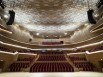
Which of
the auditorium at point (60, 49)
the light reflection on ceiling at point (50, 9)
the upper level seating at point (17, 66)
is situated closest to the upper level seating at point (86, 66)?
the auditorium at point (60, 49)

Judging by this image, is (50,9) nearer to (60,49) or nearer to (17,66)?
(17,66)

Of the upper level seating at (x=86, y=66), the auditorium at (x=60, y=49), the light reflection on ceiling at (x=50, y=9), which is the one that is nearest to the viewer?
the auditorium at (x=60, y=49)

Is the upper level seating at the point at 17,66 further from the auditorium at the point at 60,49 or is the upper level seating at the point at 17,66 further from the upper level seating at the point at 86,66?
the upper level seating at the point at 86,66

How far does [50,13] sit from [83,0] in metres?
3.40

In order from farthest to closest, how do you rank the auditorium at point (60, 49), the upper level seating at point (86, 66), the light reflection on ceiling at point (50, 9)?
the upper level seating at point (86, 66) < the light reflection on ceiling at point (50, 9) < the auditorium at point (60, 49)

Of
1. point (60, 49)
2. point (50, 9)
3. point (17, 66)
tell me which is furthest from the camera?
point (60, 49)

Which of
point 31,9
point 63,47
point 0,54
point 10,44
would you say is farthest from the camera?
point 63,47

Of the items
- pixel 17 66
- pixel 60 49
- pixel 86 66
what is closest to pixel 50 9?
pixel 17 66

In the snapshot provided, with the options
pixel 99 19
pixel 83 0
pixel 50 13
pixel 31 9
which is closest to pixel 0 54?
pixel 31 9

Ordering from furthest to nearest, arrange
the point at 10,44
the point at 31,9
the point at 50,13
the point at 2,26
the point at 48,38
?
1. the point at 48,38
2. the point at 10,44
3. the point at 2,26
4. the point at 50,13
5. the point at 31,9

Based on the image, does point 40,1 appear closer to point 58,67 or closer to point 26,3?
point 26,3

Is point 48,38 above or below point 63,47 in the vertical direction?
above

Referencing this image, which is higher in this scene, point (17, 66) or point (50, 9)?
point (50, 9)

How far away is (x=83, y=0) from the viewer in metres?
8.26
